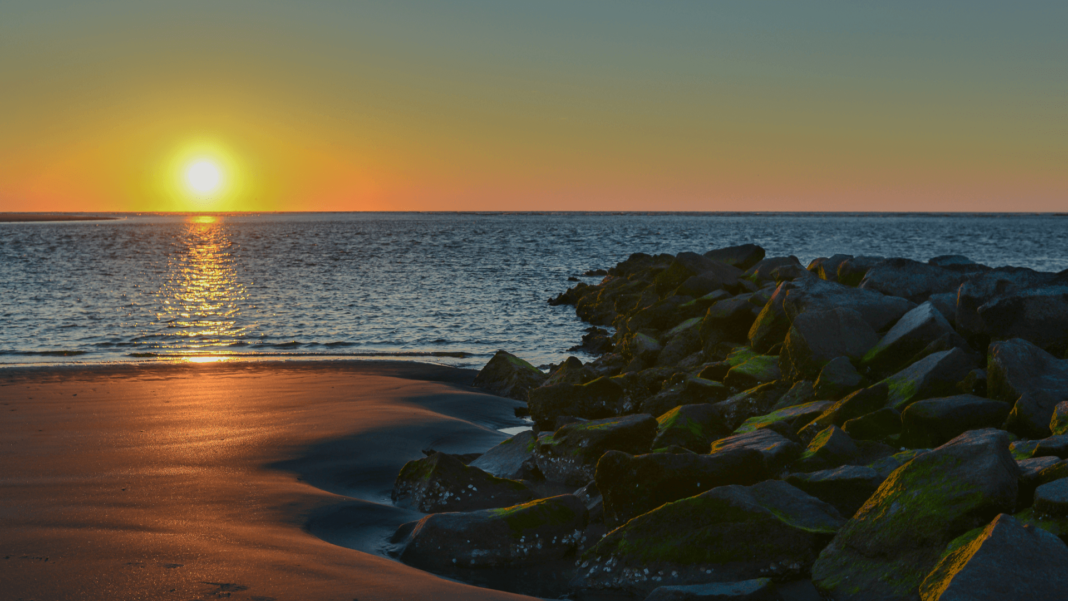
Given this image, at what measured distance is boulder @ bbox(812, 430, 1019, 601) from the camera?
15.6ft

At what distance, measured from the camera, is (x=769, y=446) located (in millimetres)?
6539

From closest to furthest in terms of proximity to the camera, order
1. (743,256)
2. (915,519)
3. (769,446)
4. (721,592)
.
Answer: (721,592) → (915,519) → (769,446) → (743,256)

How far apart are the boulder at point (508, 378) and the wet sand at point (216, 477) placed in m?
0.41

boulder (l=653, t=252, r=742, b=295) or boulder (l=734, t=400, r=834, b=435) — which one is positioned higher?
boulder (l=653, t=252, r=742, b=295)

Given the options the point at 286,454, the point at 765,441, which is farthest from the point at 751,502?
the point at 286,454

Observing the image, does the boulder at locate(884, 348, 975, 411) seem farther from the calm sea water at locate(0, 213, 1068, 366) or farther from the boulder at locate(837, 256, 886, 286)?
the calm sea water at locate(0, 213, 1068, 366)

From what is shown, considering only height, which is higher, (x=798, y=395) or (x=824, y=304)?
(x=824, y=304)

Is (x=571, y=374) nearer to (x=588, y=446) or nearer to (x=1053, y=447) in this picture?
(x=588, y=446)

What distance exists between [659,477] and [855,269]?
880 centimetres

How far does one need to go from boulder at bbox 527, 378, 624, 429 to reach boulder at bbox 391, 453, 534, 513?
99.2 inches

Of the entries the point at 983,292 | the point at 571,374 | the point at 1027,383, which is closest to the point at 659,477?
the point at 1027,383

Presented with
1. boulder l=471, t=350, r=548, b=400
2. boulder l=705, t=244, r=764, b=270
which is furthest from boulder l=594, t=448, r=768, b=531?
boulder l=705, t=244, r=764, b=270

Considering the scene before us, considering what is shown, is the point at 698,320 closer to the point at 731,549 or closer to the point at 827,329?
the point at 827,329

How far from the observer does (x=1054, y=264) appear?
44.4 metres
